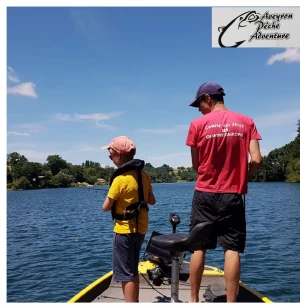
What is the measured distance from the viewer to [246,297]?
5.00 metres

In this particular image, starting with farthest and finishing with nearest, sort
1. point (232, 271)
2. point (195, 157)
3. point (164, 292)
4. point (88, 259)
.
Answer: point (88, 259) < point (164, 292) < point (195, 157) < point (232, 271)

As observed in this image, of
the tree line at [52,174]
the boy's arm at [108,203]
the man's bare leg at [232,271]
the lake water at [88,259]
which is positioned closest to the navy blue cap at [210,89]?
the boy's arm at [108,203]

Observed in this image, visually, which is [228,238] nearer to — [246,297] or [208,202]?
[208,202]

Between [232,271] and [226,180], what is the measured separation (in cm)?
90

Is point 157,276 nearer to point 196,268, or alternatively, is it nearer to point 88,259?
point 196,268

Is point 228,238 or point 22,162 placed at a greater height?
point 22,162

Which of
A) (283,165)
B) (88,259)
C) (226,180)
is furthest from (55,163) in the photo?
(226,180)

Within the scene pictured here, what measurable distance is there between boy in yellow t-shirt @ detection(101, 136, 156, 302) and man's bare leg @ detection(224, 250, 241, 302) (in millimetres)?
952

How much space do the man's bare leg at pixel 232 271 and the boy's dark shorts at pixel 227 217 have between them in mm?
66

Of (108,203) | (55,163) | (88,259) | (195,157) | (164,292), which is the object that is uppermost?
(55,163)

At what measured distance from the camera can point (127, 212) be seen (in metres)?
3.80
